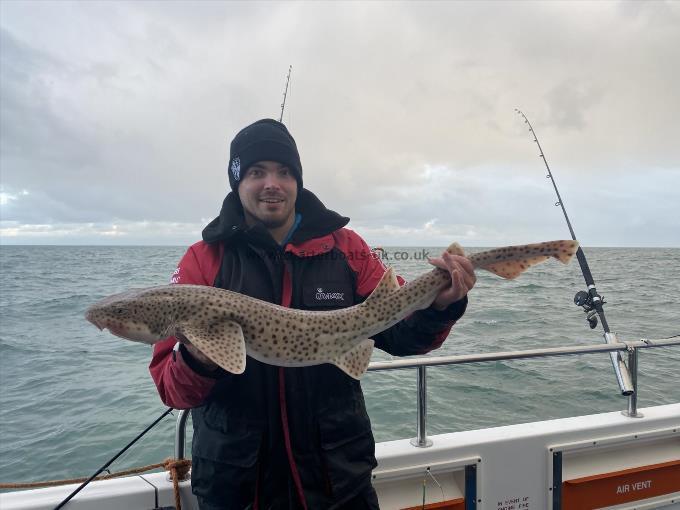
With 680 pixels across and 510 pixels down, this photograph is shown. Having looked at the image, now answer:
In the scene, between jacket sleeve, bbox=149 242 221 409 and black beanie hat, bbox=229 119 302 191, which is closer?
jacket sleeve, bbox=149 242 221 409

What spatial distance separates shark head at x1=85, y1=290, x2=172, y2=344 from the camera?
2607 millimetres

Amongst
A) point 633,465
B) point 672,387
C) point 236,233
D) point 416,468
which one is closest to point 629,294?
point 672,387

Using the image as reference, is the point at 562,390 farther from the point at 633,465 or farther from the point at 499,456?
the point at 499,456

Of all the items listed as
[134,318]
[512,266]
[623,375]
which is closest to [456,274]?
[512,266]

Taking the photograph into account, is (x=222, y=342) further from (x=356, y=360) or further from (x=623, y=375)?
(x=623, y=375)

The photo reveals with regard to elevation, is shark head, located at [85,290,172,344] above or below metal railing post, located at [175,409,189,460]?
above

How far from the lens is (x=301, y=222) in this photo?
3123 millimetres

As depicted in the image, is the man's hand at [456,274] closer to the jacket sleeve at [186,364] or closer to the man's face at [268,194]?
the man's face at [268,194]

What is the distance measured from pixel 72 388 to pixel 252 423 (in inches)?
435

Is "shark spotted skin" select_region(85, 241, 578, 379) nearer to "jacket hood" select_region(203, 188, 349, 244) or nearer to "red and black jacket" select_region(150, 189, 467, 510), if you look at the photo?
"red and black jacket" select_region(150, 189, 467, 510)

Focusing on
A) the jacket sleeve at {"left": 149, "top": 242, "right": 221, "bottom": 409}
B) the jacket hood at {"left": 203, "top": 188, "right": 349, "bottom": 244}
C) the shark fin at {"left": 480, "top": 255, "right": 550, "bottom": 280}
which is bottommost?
the jacket sleeve at {"left": 149, "top": 242, "right": 221, "bottom": 409}

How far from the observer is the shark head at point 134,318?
2607 millimetres

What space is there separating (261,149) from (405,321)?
4.85ft

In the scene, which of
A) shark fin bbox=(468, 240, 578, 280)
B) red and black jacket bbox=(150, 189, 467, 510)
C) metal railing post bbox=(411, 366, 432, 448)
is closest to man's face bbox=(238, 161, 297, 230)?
red and black jacket bbox=(150, 189, 467, 510)
